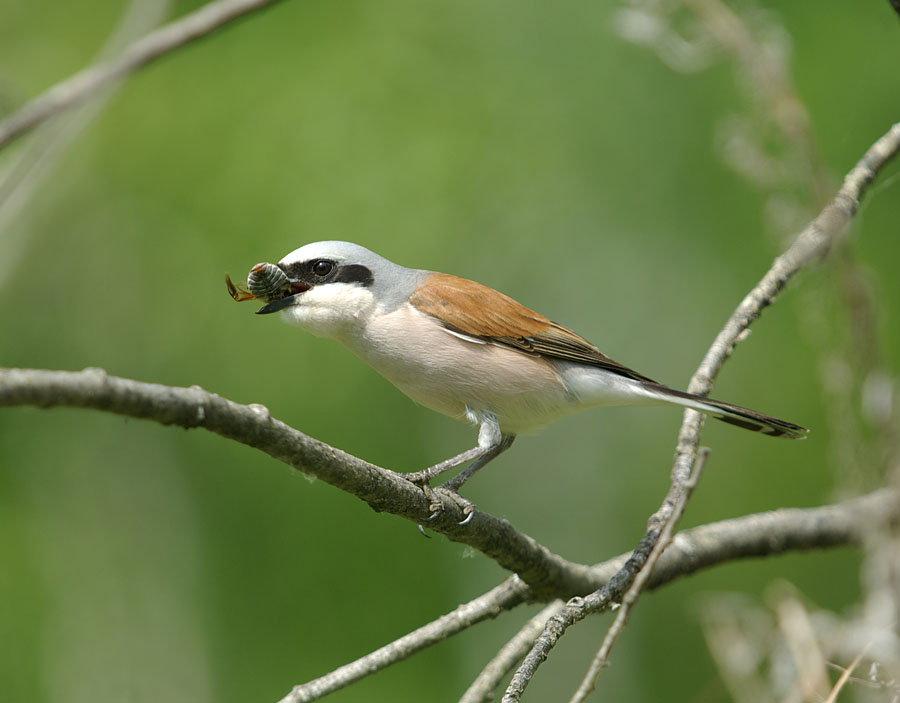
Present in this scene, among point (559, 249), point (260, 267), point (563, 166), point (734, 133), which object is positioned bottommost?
point (260, 267)

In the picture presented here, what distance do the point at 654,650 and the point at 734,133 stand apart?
18.1 ft

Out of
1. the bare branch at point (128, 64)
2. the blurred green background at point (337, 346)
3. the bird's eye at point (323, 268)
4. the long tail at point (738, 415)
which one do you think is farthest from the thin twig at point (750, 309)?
the blurred green background at point (337, 346)

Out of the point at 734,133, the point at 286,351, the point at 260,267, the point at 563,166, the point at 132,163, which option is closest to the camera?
Answer: the point at 734,133

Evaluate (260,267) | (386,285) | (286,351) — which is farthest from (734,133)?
(286,351)

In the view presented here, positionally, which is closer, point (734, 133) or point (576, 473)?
point (734, 133)

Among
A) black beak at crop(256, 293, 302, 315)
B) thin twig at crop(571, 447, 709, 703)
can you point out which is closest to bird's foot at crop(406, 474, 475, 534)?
thin twig at crop(571, 447, 709, 703)

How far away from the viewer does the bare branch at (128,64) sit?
2406 mm

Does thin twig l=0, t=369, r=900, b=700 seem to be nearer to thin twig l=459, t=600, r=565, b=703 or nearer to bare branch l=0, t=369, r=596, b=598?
bare branch l=0, t=369, r=596, b=598

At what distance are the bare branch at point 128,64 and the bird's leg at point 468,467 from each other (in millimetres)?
1471

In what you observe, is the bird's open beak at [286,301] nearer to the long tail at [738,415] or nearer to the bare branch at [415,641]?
the bare branch at [415,641]

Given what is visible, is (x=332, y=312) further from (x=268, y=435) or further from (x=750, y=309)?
(x=268, y=435)

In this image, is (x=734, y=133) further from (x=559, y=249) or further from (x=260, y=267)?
(x=559, y=249)

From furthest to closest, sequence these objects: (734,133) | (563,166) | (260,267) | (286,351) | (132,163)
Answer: (563,166), (132,163), (286,351), (260,267), (734,133)

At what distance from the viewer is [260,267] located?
3.24 meters
